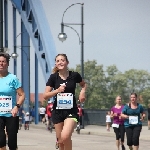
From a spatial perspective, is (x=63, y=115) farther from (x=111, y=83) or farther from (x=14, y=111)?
(x=111, y=83)

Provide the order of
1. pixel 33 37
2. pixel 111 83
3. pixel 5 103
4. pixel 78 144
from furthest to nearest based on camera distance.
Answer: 1. pixel 111 83
2. pixel 33 37
3. pixel 78 144
4. pixel 5 103

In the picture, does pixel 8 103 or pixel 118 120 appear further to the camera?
pixel 118 120

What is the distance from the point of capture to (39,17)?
5356 centimetres

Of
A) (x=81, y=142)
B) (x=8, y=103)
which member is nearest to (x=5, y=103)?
(x=8, y=103)

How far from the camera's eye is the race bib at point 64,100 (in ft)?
31.0

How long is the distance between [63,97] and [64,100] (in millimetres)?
65

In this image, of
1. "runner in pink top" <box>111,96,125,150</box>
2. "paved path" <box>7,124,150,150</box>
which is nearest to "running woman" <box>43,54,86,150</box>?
"runner in pink top" <box>111,96,125,150</box>

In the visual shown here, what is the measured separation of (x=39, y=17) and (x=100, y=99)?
58.2 meters

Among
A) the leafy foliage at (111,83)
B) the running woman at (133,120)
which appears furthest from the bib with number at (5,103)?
the leafy foliage at (111,83)

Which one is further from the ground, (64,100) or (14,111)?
(64,100)

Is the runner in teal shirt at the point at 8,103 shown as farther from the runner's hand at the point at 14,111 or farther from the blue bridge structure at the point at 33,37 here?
the blue bridge structure at the point at 33,37

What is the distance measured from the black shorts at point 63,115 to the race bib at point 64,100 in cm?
6

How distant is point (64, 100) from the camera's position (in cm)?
944

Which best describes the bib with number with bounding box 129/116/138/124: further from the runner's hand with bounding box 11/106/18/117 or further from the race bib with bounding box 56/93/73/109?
the runner's hand with bounding box 11/106/18/117
